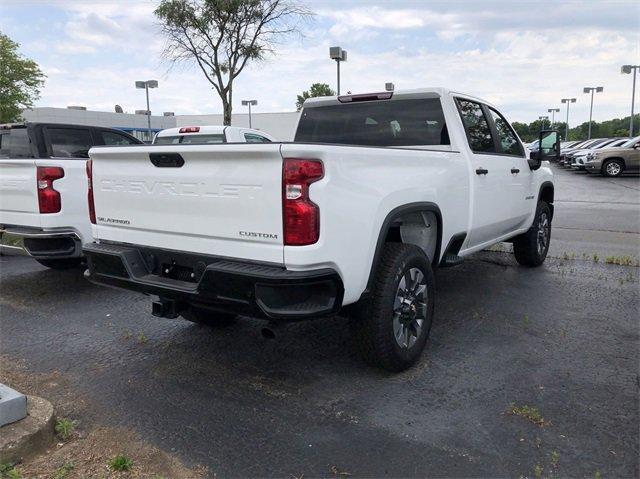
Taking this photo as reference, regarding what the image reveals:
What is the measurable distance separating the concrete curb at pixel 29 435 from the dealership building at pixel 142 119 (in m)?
46.5

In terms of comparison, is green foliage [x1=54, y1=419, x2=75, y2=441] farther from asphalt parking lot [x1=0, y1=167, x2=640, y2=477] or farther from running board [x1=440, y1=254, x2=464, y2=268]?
running board [x1=440, y1=254, x2=464, y2=268]

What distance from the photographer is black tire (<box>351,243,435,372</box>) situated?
11.3 ft

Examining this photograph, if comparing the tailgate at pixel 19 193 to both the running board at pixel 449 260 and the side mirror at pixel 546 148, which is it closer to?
the running board at pixel 449 260

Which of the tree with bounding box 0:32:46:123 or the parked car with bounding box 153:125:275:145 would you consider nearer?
the parked car with bounding box 153:125:275:145

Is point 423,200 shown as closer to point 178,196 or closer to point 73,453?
point 178,196

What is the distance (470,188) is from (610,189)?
15346mm

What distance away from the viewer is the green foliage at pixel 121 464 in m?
2.68

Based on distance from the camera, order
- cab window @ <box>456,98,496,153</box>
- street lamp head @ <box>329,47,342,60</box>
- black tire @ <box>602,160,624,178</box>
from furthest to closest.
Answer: black tire @ <box>602,160,624,178</box>
street lamp head @ <box>329,47,342,60</box>
cab window @ <box>456,98,496,153</box>

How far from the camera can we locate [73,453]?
284cm

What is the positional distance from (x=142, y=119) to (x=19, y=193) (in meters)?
55.9

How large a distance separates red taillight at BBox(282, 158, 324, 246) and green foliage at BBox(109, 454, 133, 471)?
1.35 meters

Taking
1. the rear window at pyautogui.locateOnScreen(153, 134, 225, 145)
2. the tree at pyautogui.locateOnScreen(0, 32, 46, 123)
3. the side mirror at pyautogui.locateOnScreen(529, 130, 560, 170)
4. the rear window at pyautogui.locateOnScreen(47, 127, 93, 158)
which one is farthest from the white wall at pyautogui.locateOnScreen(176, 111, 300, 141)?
the side mirror at pyautogui.locateOnScreen(529, 130, 560, 170)

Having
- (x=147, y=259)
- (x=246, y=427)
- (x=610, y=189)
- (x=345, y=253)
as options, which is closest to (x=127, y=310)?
(x=147, y=259)

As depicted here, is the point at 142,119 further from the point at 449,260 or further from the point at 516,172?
the point at 449,260
